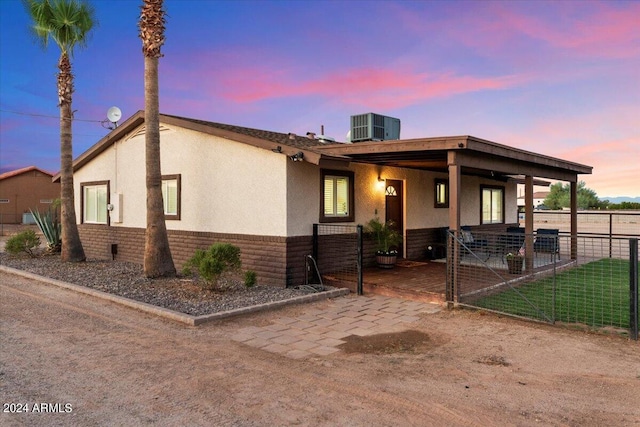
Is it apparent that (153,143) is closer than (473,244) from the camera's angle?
Yes

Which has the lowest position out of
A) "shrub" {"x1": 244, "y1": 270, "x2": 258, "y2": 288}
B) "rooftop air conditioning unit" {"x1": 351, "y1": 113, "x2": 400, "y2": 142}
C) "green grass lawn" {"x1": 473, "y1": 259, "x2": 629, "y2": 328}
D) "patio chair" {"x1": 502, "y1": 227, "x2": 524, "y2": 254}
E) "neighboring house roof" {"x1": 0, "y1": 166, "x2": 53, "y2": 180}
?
"green grass lawn" {"x1": 473, "y1": 259, "x2": 629, "y2": 328}

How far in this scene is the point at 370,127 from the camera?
10.1m

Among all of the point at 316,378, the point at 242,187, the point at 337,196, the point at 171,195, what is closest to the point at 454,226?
the point at 337,196

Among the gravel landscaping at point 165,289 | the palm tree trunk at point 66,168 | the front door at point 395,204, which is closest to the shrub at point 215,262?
the gravel landscaping at point 165,289

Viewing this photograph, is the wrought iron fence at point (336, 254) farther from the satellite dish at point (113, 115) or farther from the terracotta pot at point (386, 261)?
the satellite dish at point (113, 115)

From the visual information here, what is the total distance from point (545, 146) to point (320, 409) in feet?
73.7

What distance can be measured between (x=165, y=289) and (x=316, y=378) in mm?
5354

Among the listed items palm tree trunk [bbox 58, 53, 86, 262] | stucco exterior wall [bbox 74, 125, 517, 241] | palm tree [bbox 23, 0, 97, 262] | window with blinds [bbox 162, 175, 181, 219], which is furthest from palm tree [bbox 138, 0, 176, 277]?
palm tree trunk [bbox 58, 53, 86, 262]

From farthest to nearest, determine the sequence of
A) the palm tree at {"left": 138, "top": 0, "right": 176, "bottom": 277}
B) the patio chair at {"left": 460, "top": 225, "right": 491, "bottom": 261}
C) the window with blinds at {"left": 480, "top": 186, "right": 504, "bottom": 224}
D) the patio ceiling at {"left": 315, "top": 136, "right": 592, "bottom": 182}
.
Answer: the window with blinds at {"left": 480, "top": 186, "right": 504, "bottom": 224} < the palm tree at {"left": 138, "top": 0, "right": 176, "bottom": 277} < the patio chair at {"left": 460, "top": 225, "right": 491, "bottom": 261} < the patio ceiling at {"left": 315, "top": 136, "right": 592, "bottom": 182}

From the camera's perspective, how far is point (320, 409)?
3680 millimetres

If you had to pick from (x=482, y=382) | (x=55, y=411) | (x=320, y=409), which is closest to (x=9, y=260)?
(x=55, y=411)

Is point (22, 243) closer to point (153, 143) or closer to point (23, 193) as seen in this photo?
point (153, 143)

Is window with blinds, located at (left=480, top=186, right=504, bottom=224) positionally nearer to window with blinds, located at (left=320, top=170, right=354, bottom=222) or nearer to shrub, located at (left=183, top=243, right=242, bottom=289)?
window with blinds, located at (left=320, top=170, right=354, bottom=222)

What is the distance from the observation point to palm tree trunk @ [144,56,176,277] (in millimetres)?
9547
